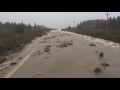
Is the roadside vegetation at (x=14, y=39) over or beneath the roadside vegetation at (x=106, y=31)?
over

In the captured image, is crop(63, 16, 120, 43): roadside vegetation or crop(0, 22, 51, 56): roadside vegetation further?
crop(63, 16, 120, 43): roadside vegetation

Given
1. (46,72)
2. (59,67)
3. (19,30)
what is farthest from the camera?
(19,30)

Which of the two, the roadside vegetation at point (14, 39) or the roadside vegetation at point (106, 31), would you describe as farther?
the roadside vegetation at point (106, 31)

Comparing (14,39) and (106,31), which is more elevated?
(14,39)

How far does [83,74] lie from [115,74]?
42.1 inches

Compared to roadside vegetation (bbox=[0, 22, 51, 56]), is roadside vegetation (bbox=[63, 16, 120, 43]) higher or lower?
lower

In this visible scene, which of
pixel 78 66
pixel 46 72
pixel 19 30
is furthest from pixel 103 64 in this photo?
pixel 19 30

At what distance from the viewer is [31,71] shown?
29.5 feet

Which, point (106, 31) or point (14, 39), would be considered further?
point (106, 31)

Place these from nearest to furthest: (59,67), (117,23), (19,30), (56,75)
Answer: (56,75) → (59,67) → (19,30) → (117,23)
